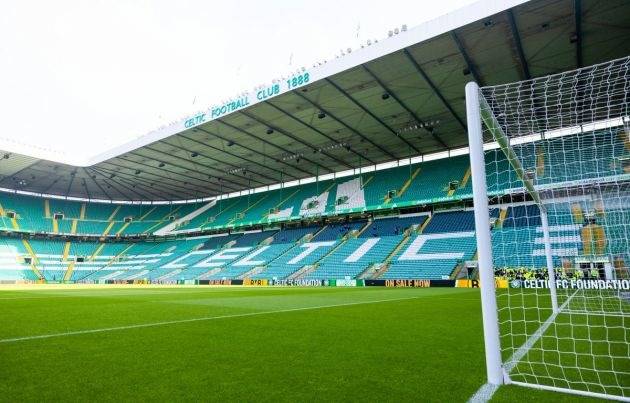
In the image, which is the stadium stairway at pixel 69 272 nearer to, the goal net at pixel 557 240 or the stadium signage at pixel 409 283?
the stadium signage at pixel 409 283

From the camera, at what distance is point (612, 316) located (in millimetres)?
7996

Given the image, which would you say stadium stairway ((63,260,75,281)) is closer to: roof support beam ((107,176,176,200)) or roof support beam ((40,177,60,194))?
roof support beam ((40,177,60,194))

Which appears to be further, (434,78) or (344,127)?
(344,127)

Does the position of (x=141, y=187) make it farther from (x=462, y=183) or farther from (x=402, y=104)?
(x=462, y=183)

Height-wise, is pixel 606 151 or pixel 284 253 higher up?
pixel 606 151

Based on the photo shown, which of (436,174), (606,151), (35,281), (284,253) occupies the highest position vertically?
(436,174)

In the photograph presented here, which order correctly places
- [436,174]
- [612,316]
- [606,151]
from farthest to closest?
[436,174]
[606,151]
[612,316]

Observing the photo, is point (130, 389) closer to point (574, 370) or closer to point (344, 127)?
point (574, 370)

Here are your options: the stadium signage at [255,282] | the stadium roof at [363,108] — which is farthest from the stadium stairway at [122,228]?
the stadium signage at [255,282]

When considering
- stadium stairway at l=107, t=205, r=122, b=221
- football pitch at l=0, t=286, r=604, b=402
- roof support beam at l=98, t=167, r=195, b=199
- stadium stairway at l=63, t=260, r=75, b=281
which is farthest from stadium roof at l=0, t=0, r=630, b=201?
football pitch at l=0, t=286, r=604, b=402

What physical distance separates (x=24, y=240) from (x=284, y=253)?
105 feet

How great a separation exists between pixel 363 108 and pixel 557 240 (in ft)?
41.4

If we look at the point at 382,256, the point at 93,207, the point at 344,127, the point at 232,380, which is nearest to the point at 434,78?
the point at 344,127

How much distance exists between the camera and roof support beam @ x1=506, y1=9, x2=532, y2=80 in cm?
1481
